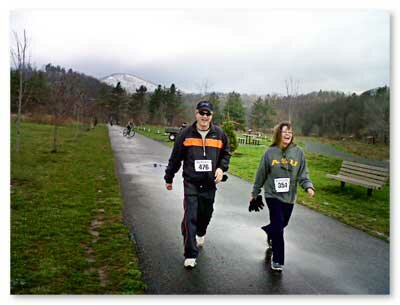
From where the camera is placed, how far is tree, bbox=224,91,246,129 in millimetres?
5074

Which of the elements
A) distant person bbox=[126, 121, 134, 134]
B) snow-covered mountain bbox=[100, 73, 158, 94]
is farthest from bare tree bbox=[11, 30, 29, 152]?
distant person bbox=[126, 121, 134, 134]

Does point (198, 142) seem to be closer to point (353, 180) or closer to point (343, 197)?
point (353, 180)

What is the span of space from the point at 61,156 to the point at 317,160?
214 inches

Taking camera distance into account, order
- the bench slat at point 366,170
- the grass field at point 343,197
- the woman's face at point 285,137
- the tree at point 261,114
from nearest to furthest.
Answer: the woman's face at point 285,137
the grass field at point 343,197
the bench slat at point 366,170
the tree at point 261,114

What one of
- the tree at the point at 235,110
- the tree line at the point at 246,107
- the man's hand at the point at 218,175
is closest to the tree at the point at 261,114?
the tree line at the point at 246,107

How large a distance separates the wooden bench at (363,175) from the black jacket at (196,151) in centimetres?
214

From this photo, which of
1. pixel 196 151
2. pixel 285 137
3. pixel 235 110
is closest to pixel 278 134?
pixel 285 137

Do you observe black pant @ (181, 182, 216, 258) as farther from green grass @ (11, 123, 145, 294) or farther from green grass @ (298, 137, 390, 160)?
green grass @ (298, 137, 390, 160)

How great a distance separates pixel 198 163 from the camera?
11.7 ft

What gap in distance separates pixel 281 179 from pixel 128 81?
258 centimetres

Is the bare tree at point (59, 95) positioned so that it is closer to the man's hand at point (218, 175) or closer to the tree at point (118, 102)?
the tree at point (118, 102)

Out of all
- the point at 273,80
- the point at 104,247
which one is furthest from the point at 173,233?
the point at 273,80

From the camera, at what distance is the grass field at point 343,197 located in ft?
14.5

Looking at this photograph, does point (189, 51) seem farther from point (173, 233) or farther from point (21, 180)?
point (21, 180)
